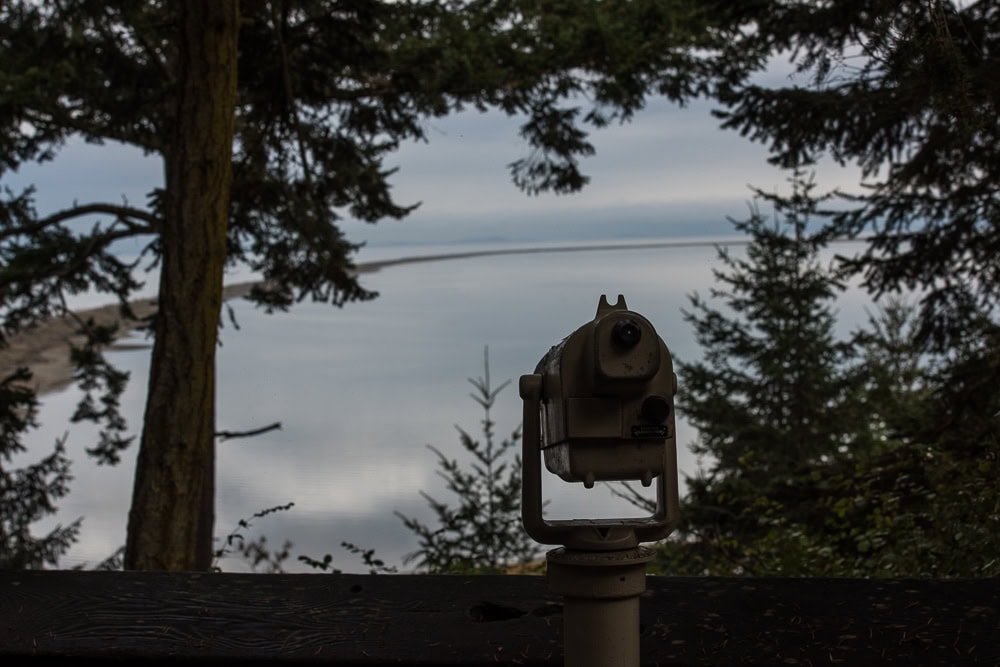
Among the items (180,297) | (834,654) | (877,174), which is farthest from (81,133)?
(834,654)

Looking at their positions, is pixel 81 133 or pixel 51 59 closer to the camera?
pixel 51 59

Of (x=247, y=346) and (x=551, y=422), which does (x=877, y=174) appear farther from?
(x=247, y=346)

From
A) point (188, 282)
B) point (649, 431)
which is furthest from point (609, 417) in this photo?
point (188, 282)

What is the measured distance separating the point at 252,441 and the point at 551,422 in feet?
54.4

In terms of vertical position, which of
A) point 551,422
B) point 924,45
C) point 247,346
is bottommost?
point 551,422

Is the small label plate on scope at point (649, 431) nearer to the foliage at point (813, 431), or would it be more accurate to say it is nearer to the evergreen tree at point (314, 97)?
the foliage at point (813, 431)

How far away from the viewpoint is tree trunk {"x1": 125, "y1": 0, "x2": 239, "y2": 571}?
17.5ft

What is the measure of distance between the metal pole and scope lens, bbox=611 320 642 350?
1.19ft

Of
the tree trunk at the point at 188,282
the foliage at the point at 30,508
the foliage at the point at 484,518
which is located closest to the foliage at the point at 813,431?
the foliage at the point at 484,518

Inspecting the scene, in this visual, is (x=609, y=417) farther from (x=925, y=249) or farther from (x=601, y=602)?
(x=925, y=249)

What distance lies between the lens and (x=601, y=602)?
1.82m

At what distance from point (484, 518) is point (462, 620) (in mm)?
3622

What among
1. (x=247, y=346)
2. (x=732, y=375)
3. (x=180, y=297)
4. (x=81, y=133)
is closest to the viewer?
(x=180, y=297)

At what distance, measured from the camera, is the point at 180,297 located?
17.8ft
